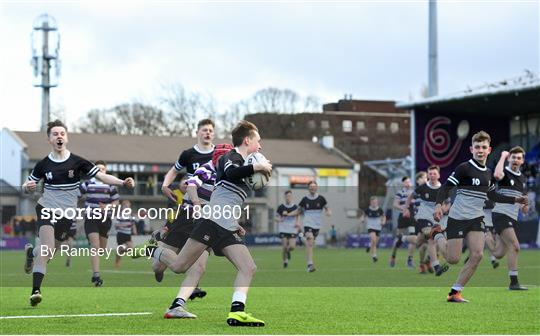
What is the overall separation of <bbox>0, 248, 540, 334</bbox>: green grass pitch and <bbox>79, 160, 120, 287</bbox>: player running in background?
525 mm

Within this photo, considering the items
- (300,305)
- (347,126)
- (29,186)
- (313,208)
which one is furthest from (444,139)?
(347,126)

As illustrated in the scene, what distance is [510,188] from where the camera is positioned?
17.1 metres

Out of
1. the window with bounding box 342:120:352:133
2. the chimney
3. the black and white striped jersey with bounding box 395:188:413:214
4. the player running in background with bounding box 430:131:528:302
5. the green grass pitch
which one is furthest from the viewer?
the window with bounding box 342:120:352:133

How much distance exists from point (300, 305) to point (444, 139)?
37.3m

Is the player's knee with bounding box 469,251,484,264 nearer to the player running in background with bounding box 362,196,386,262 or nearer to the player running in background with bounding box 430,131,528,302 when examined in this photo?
the player running in background with bounding box 430,131,528,302

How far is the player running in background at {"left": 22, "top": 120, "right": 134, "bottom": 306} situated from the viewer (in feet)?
45.2

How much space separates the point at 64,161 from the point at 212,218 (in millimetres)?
3974

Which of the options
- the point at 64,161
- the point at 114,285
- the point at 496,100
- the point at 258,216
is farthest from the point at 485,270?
the point at 258,216

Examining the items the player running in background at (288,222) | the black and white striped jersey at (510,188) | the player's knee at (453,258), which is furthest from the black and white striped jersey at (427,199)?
the player's knee at (453,258)

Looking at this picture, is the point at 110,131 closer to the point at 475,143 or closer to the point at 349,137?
the point at 349,137

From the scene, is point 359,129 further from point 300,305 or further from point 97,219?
point 300,305

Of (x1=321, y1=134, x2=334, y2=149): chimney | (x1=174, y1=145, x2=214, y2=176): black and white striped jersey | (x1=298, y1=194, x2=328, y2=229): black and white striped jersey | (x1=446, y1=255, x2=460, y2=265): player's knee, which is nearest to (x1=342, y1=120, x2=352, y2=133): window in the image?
(x1=321, y1=134, x2=334, y2=149): chimney

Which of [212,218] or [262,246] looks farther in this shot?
[262,246]

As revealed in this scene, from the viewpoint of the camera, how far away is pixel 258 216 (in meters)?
57.7
